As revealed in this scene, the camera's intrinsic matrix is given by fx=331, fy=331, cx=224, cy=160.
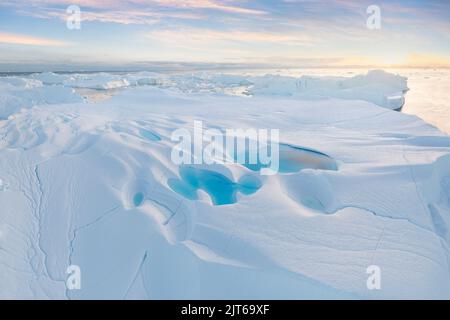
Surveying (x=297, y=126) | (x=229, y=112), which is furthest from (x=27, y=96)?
(x=297, y=126)

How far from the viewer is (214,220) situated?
433cm

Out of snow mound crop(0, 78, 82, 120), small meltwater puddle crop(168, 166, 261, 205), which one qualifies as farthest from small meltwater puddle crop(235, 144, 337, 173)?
snow mound crop(0, 78, 82, 120)

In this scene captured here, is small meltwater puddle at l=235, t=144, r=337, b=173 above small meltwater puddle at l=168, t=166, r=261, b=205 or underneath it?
above

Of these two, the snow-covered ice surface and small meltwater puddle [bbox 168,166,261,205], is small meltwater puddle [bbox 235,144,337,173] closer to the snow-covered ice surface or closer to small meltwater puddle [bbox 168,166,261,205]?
the snow-covered ice surface

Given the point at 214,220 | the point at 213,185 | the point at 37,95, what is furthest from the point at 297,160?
the point at 37,95

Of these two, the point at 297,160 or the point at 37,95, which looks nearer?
the point at 297,160

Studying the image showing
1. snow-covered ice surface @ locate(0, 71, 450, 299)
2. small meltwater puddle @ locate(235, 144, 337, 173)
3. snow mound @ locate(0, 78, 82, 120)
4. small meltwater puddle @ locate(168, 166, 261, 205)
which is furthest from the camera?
snow mound @ locate(0, 78, 82, 120)

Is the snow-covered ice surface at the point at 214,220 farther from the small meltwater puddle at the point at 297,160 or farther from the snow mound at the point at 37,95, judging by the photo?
the snow mound at the point at 37,95

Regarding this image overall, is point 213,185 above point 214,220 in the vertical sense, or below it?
above

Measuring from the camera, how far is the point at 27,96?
48.5ft

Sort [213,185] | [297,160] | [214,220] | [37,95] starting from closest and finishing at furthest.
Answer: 1. [214,220]
2. [213,185]
3. [297,160]
4. [37,95]

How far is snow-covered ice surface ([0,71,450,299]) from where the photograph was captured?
11.7 ft

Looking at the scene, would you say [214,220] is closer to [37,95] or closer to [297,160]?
[297,160]
